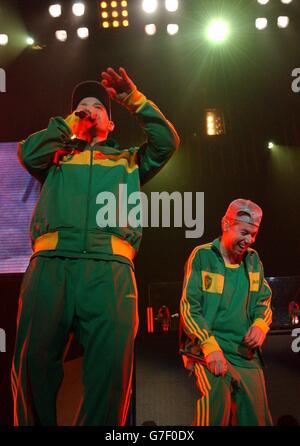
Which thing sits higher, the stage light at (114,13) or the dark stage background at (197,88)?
the stage light at (114,13)

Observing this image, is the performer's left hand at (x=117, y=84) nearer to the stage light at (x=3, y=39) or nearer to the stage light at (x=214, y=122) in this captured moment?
the stage light at (x=214, y=122)

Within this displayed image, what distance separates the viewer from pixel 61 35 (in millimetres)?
3500

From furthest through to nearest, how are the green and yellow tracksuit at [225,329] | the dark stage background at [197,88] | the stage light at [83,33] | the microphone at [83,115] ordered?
the stage light at [83,33] → the dark stage background at [197,88] → the green and yellow tracksuit at [225,329] → the microphone at [83,115]

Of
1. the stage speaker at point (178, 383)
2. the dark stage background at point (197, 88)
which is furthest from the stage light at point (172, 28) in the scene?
the stage speaker at point (178, 383)

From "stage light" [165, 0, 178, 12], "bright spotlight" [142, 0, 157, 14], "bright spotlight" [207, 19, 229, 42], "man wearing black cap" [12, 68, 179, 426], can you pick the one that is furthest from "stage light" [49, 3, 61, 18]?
"man wearing black cap" [12, 68, 179, 426]

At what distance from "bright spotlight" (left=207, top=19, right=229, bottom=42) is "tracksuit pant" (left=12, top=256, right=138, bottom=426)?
2.62 metres

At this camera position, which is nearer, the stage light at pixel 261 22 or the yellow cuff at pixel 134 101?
the yellow cuff at pixel 134 101

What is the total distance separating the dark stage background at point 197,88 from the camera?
336 cm

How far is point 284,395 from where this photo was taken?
2.50 m

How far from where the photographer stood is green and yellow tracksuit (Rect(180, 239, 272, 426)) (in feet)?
6.13

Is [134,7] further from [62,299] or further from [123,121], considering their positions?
[62,299]

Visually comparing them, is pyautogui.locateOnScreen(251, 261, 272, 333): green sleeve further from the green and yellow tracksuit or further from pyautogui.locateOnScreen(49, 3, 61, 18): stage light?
pyautogui.locateOnScreen(49, 3, 61, 18): stage light

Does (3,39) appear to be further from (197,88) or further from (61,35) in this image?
(197,88)

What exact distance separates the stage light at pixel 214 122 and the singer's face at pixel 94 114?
1.69 metres
